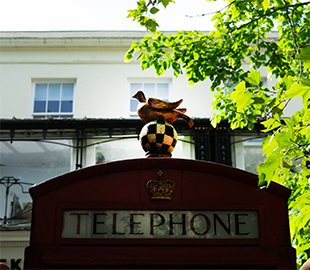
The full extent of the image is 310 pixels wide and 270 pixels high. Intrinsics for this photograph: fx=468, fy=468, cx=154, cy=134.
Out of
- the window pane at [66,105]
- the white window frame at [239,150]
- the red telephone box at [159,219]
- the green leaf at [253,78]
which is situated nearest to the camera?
the red telephone box at [159,219]

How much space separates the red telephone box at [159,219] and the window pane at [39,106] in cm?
1151

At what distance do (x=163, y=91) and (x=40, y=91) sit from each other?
3607mm

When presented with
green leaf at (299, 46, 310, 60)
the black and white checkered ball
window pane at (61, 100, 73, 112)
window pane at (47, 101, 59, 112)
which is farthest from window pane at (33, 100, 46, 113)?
the black and white checkered ball

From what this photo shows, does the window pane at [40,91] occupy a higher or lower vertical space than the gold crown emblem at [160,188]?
higher

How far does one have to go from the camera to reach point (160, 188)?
2293mm

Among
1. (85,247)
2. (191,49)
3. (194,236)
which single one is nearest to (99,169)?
(85,247)

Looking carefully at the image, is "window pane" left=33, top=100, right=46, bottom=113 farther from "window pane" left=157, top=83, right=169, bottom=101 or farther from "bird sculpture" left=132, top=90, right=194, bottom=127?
"bird sculpture" left=132, top=90, right=194, bottom=127

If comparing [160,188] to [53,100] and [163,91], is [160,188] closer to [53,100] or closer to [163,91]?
[163,91]

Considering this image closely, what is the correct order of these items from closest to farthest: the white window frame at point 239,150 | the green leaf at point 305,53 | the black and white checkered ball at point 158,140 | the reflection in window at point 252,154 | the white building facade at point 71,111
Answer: the black and white checkered ball at point 158,140
the green leaf at point 305,53
the white building facade at point 71,111
the white window frame at point 239,150
the reflection in window at point 252,154

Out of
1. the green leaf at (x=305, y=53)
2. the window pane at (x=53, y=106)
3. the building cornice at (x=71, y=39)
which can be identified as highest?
the building cornice at (x=71, y=39)

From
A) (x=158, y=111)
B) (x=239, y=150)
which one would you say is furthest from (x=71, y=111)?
(x=158, y=111)

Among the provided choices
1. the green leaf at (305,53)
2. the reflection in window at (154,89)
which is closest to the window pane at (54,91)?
the reflection in window at (154,89)

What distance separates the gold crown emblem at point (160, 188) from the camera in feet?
7.48

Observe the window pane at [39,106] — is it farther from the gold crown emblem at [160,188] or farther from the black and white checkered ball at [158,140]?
the gold crown emblem at [160,188]
